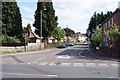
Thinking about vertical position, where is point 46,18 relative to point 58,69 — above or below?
above

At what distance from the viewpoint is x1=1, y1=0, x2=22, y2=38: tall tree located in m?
58.6

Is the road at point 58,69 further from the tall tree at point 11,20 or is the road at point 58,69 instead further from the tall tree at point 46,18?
the tall tree at point 46,18

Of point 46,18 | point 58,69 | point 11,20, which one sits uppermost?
point 46,18

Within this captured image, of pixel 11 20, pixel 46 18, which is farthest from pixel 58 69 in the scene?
pixel 46 18

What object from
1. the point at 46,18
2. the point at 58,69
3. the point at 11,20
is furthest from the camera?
the point at 46,18

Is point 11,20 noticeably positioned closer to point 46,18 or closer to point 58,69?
point 46,18

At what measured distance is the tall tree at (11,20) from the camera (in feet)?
192

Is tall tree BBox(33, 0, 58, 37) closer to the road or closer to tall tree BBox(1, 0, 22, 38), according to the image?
tall tree BBox(1, 0, 22, 38)

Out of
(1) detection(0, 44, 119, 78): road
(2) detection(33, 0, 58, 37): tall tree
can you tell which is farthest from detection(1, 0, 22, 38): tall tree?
(1) detection(0, 44, 119, 78): road

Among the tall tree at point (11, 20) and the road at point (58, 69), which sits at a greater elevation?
the tall tree at point (11, 20)

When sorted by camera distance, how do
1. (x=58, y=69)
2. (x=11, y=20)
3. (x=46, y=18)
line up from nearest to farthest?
(x=58, y=69)
(x=11, y=20)
(x=46, y=18)

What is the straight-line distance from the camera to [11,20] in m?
59.4

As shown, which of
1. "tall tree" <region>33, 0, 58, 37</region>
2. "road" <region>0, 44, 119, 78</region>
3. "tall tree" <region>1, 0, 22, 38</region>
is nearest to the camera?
"road" <region>0, 44, 119, 78</region>

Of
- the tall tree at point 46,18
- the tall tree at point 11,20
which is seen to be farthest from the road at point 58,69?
the tall tree at point 46,18
